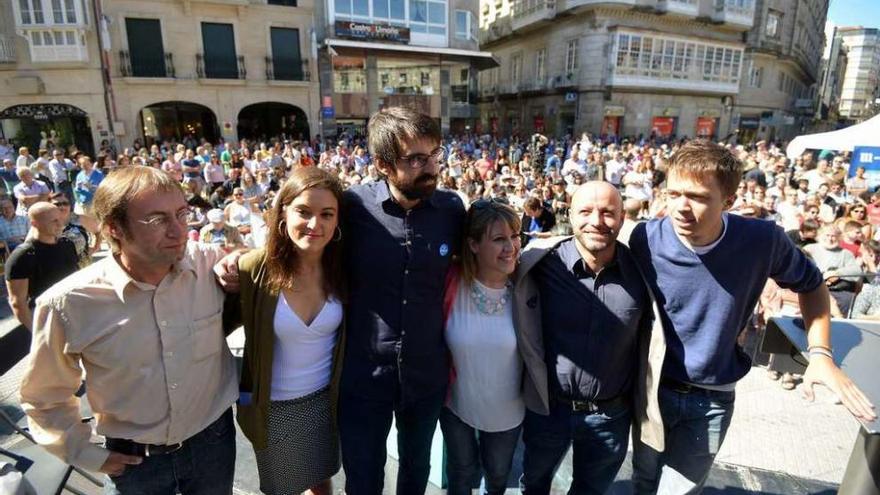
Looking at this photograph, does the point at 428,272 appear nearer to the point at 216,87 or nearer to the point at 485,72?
the point at 216,87

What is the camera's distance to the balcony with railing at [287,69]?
21062 mm

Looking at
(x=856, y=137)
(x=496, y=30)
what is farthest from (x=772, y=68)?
(x=856, y=137)

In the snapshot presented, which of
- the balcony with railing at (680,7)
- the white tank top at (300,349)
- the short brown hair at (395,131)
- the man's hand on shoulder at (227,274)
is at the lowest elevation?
the white tank top at (300,349)

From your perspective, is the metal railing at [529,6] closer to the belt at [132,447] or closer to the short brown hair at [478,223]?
the short brown hair at [478,223]

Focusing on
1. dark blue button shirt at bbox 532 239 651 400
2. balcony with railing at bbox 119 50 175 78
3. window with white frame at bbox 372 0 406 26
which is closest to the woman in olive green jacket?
dark blue button shirt at bbox 532 239 651 400

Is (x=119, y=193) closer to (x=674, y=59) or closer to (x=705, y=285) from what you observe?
(x=705, y=285)

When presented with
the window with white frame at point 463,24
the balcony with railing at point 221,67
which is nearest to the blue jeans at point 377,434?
the balcony with railing at point 221,67

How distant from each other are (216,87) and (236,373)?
71.1ft

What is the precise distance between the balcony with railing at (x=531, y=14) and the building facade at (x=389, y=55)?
6.05 meters

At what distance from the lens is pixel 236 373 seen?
2.10m

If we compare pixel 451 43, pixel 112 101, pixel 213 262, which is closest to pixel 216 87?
pixel 112 101

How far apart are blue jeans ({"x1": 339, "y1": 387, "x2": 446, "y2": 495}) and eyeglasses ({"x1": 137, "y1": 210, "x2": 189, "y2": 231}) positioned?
1.04m

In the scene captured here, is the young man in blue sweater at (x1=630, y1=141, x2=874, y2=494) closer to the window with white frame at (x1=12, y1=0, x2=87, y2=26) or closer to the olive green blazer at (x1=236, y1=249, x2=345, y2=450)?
the olive green blazer at (x1=236, y1=249, x2=345, y2=450)

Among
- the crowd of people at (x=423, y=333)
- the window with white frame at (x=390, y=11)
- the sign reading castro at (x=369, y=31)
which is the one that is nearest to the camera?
the crowd of people at (x=423, y=333)
